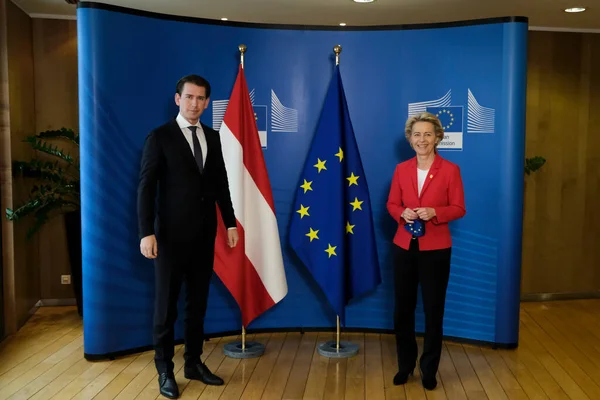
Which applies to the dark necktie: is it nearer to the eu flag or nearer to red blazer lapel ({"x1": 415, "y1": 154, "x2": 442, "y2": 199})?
the eu flag

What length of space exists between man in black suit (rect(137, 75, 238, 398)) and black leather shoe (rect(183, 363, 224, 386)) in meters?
0.17

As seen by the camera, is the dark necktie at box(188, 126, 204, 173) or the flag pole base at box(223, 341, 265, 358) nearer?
the dark necktie at box(188, 126, 204, 173)

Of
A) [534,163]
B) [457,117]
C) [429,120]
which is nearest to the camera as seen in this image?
[429,120]

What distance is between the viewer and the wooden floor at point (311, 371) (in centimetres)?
340

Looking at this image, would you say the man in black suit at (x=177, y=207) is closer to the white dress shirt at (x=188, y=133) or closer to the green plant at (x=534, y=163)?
the white dress shirt at (x=188, y=133)

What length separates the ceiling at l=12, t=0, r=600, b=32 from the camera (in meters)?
4.56

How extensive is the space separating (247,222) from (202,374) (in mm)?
971

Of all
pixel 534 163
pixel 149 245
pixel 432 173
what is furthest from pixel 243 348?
pixel 534 163

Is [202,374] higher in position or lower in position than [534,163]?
lower

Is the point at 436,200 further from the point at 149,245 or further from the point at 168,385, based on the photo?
the point at 168,385

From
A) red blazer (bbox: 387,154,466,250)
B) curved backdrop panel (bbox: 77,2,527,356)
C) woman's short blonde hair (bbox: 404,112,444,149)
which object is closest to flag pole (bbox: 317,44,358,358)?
curved backdrop panel (bbox: 77,2,527,356)

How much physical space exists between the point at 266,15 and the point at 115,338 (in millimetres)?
2742

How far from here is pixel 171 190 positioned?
128 inches

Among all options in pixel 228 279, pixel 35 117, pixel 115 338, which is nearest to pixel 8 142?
pixel 35 117
